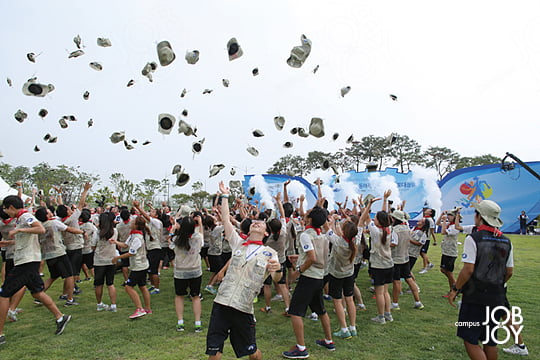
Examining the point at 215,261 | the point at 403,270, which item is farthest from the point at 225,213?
the point at 403,270

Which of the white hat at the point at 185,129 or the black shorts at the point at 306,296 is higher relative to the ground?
the white hat at the point at 185,129

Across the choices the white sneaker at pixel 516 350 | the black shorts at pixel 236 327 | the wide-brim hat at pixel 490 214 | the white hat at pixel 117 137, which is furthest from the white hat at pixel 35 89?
the white sneaker at pixel 516 350

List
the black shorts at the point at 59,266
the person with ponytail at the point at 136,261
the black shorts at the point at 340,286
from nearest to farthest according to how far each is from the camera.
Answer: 1. the black shorts at the point at 340,286
2. the person with ponytail at the point at 136,261
3. the black shorts at the point at 59,266

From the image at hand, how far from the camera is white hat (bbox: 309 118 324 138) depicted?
7094 mm

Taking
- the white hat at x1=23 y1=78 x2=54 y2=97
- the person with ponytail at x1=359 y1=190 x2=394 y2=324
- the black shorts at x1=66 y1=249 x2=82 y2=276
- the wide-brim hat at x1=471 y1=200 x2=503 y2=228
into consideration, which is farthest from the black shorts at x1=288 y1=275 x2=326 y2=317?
the white hat at x1=23 y1=78 x2=54 y2=97

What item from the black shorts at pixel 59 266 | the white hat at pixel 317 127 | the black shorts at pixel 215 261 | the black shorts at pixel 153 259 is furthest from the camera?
the black shorts at pixel 215 261

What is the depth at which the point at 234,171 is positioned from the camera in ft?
30.4

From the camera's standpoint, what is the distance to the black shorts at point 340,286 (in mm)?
5230

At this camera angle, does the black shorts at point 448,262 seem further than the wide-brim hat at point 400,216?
Yes

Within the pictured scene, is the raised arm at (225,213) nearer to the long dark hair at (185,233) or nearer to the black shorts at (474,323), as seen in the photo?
the long dark hair at (185,233)

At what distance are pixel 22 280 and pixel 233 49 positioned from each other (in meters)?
5.36

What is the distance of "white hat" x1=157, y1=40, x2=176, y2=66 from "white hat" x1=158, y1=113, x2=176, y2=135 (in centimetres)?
103

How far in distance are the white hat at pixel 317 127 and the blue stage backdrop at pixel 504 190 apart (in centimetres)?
1795

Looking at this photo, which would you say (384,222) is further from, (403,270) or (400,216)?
(403,270)
